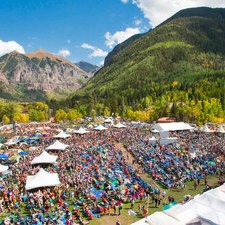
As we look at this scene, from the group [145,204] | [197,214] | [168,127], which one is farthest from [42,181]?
[168,127]

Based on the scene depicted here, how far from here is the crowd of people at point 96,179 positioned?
1812cm

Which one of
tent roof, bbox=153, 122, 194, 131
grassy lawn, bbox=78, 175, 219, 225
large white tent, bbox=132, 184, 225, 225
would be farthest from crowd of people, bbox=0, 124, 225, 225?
tent roof, bbox=153, 122, 194, 131

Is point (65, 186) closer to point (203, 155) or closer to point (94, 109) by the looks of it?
point (203, 155)

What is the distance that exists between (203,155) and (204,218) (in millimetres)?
18967

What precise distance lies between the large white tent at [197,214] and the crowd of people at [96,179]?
555 centimetres

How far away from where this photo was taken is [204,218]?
12.7 m

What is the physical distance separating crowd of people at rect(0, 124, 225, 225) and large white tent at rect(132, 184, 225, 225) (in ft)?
18.2

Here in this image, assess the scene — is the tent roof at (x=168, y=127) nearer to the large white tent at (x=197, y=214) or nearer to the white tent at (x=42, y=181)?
the white tent at (x=42, y=181)

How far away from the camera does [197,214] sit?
13.2 metres

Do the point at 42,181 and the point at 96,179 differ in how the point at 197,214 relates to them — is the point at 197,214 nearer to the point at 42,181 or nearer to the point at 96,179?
the point at 96,179

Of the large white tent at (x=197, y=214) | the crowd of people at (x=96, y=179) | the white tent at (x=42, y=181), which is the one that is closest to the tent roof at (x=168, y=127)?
the crowd of people at (x=96, y=179)

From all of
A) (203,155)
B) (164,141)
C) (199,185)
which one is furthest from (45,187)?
(164,141)

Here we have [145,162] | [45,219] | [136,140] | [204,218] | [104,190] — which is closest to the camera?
[204,218]

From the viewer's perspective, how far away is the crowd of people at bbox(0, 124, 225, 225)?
18.1 meters
